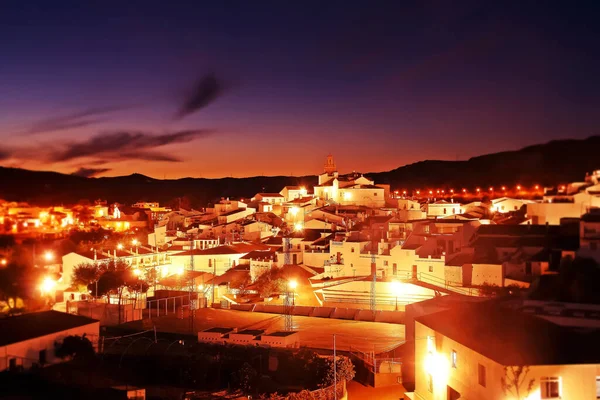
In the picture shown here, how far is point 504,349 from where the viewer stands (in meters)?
5.28

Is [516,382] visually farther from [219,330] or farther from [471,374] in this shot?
[219,330]

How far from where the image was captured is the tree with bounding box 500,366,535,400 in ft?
16.3

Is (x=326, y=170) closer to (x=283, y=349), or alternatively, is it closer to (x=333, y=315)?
(x=333, y=315)

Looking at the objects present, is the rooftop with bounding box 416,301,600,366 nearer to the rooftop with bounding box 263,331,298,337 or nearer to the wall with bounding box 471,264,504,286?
the rooftop with bounding box 263,331,298,337

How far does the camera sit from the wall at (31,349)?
6230 millimetres

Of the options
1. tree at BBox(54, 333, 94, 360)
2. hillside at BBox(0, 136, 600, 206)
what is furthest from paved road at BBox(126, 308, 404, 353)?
hillside at BBox(0, 136, 600, 206)

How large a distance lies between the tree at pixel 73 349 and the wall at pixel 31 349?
0.07 metres

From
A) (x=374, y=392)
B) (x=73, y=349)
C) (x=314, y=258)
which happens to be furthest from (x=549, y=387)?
(x=314, y=258)

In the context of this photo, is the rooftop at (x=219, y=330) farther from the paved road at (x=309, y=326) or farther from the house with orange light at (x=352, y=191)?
the house with orange light at (x=352, y=191)

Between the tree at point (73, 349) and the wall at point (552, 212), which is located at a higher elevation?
the wall at point (552, 212)

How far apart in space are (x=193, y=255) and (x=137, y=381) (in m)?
7.54

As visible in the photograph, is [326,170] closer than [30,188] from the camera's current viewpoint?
No

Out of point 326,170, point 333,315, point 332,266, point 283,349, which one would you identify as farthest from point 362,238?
point 326,170

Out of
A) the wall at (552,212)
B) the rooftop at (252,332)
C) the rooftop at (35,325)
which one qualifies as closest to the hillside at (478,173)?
the wall at (552,212)
